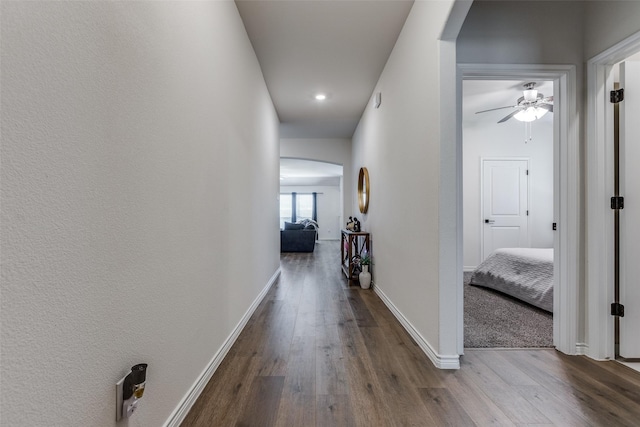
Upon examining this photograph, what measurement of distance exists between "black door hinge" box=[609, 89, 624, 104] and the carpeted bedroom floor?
5.67 ft

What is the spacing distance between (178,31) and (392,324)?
247cm

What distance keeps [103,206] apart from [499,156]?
5.65 meters

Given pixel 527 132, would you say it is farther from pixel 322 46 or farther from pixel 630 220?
pixel 322 46

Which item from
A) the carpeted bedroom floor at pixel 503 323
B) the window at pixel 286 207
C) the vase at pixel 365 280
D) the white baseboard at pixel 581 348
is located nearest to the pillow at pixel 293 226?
the vase at pixel 365 280

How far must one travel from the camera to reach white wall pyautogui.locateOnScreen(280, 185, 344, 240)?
1161 cm

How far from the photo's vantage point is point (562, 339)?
1.95m

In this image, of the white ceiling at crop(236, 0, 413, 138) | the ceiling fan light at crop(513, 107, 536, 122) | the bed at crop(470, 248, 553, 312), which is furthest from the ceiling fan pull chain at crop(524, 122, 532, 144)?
the white ceiling at crop(236, 0, 413, 138)

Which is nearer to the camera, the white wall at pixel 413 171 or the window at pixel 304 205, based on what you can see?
the white wall at pixel 413 171

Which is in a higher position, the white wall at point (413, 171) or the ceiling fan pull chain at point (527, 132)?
the ceiling fan pull chain at point (527, 132)

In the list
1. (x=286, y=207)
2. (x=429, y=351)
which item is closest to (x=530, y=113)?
(x=429, y=351)

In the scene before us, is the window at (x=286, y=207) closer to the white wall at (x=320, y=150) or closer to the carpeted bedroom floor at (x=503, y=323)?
the white wall at (x=320, y=150)

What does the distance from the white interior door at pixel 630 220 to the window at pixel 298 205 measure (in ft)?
32.9

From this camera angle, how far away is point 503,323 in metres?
2.49

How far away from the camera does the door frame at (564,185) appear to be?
1.90 metres
